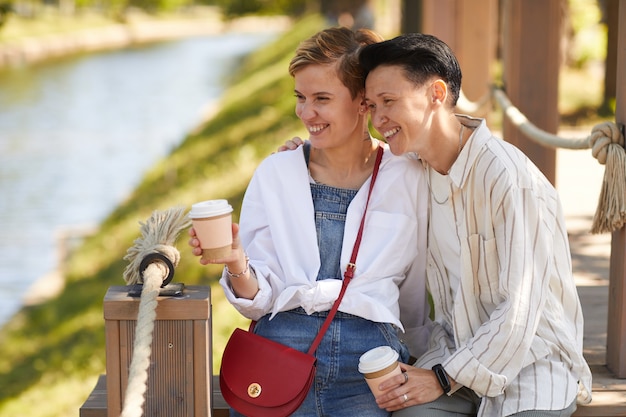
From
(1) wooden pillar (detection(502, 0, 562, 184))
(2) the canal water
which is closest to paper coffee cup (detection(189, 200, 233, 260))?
(1) wooden pillar (detection(502, 0, 562, 184))

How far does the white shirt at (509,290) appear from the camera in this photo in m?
2.54

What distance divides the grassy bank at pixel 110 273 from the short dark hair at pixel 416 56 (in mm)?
3173

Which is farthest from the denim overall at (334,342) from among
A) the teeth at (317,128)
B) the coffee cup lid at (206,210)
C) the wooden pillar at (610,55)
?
the wooden pillar at (610,55)

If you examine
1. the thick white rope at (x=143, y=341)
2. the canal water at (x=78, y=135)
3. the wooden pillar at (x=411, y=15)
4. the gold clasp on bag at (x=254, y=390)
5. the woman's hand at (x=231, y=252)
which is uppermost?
the wooden pillar at (x=411, y=15)

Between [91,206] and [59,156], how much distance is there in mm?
6167

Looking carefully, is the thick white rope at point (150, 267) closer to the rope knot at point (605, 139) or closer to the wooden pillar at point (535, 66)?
the rope knot at point (605, 139)

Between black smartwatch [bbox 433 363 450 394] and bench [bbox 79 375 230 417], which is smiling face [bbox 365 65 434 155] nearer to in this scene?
black smartwatch [bbox 433 363 450 394]

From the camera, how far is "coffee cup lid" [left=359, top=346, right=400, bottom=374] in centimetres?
248

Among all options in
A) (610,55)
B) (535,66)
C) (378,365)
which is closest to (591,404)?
(378,365)

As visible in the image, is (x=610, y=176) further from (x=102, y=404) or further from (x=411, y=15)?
(x=411, y=15)

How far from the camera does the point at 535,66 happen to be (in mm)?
5020

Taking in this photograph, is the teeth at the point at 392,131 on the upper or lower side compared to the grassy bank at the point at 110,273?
upper

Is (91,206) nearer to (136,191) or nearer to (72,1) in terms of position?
(136,191)

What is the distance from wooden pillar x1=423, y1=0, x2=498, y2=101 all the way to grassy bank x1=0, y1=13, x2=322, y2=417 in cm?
244
